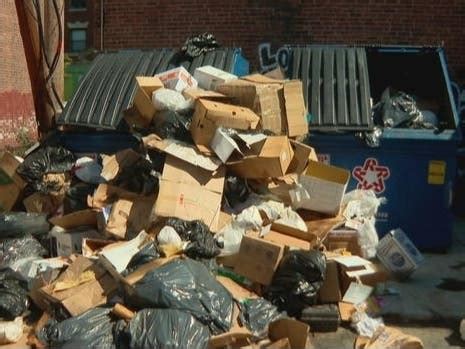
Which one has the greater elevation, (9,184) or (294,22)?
(294,22)

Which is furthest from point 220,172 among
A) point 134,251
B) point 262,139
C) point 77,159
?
point 77,159

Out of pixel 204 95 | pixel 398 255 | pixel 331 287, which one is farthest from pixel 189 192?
pixel 398 255

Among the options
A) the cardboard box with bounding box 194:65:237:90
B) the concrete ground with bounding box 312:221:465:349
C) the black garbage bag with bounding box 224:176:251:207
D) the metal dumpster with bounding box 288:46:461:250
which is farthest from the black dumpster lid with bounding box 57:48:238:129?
the concrete ground with bounding box 312:221:465:349

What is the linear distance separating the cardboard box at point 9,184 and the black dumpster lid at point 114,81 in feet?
→ 1.93

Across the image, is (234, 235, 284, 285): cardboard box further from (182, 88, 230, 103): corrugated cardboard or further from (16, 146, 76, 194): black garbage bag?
(16, 146, 76, 194): black garbage bag

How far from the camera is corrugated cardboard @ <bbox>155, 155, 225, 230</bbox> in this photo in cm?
493

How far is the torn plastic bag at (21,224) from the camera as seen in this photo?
17.7 feet

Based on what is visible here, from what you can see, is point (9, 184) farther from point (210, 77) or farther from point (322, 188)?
point (322, 188)

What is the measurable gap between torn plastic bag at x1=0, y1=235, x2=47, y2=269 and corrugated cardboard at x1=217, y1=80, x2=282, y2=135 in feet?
→ 6.66

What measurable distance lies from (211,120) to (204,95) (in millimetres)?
417

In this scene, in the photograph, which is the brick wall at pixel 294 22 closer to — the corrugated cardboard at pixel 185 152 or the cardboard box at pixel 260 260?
the corrugated cardboard at pixel 185 152

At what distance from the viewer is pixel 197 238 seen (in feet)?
15.2

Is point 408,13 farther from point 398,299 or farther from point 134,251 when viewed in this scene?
point 134,251

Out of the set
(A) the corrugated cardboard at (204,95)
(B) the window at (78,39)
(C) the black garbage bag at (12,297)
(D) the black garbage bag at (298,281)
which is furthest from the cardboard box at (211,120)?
(B) the window at (78,39)
